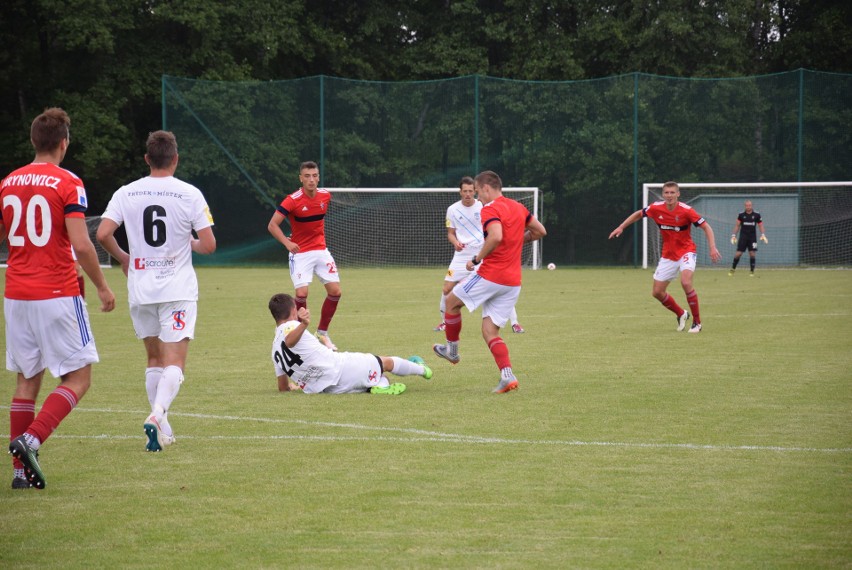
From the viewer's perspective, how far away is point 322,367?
9.53 meters

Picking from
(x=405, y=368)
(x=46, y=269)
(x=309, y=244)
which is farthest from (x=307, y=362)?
(x=309, y=244)

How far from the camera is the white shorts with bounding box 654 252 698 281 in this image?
52.0 ft

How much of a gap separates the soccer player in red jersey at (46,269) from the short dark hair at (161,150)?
2.58 ft

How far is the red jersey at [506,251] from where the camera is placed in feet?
32.8

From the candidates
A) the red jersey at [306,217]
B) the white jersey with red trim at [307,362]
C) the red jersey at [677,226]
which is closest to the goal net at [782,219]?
the red jersey at [677,226]

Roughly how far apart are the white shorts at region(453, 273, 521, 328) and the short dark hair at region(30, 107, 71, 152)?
4578mm

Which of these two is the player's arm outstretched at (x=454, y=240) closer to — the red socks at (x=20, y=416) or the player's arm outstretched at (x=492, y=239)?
the player's arm outstretched at (x=492, y=239)

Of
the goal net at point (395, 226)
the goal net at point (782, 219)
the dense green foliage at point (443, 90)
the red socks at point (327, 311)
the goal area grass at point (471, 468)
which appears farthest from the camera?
the dense green foliage at point (443, 90)

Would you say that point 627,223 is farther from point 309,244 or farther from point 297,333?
point 297,333

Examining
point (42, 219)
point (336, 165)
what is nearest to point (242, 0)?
point (336, 165)

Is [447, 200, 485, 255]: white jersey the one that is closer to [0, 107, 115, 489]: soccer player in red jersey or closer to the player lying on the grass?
the player lying on the grass

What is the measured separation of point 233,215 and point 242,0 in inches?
405

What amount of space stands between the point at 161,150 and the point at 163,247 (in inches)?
25.1

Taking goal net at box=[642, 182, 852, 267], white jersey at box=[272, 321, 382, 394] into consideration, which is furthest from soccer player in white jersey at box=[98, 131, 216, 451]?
goal net at box=[642, 182, 852, 267]
